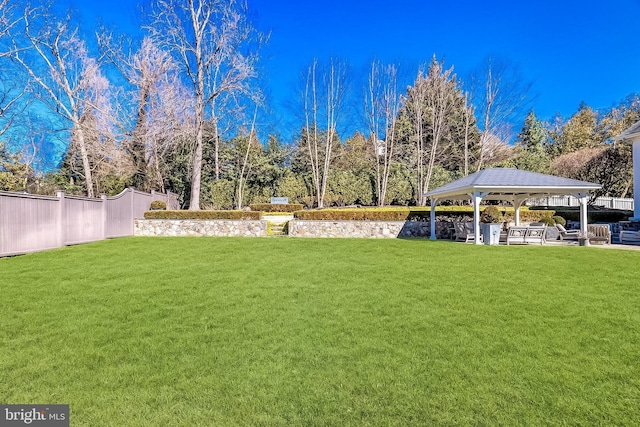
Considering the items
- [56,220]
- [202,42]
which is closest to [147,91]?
[202,42]

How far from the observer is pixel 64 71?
16297 mm

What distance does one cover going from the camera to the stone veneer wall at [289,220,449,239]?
1386 cm

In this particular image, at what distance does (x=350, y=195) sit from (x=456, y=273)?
54.1 ft

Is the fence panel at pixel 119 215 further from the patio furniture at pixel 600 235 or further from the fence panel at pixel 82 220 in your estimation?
the patio furniture at pixel 600 235

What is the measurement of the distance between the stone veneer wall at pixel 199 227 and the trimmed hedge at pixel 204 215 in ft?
0.66

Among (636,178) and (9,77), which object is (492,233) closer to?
(636,178)

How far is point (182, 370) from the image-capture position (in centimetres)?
263

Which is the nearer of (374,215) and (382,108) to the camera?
(374,215)

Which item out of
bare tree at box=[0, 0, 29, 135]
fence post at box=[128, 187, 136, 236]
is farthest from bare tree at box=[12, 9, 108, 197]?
fence post at box=[128, 187, 136, 236]

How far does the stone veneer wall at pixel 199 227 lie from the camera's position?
14312 mm

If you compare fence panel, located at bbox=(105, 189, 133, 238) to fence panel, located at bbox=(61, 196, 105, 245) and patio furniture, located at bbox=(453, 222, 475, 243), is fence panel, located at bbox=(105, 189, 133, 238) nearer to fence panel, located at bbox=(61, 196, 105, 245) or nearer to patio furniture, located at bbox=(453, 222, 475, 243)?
fence panel, located at bbox=(61, 196, 105, 245)

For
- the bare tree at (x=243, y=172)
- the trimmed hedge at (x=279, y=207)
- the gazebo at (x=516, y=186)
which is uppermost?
the bare tree at (x=243, y=172)

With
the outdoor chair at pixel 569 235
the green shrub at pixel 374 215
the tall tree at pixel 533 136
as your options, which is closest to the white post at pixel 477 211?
the green shrub at pixel 374 215

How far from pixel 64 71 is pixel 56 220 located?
1097cm
